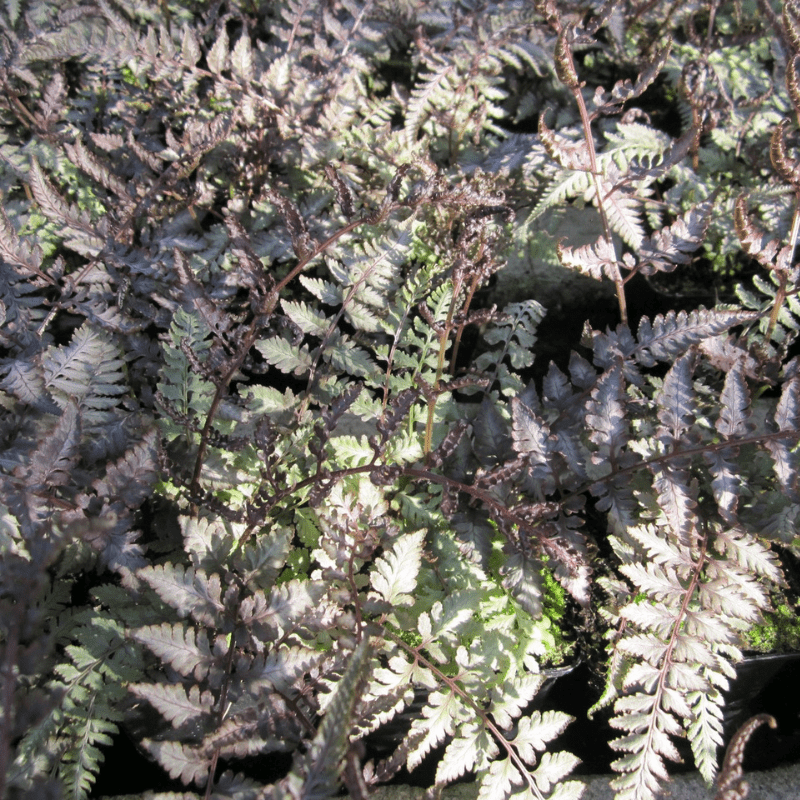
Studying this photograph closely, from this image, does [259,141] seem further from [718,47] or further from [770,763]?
[770,763]

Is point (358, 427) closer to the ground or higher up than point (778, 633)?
higher up

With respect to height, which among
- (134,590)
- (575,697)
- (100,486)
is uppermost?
(100,486)

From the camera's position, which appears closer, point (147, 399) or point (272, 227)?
point (147, 399)

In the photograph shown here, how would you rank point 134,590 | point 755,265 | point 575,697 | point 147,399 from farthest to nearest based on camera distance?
point 755,265 < point 575,697 < point 147,399 < point 134,590

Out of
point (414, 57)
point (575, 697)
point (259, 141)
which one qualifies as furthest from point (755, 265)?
point (259, 141)

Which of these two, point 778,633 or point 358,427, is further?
point 358,427

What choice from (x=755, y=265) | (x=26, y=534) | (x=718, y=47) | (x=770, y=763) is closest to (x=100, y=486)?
(x=26, y=534)

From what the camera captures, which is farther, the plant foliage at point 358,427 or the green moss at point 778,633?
the green moss at point 778,633

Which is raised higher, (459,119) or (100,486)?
(459,119)

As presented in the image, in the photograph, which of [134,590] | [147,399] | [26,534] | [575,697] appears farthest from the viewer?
[575,697]

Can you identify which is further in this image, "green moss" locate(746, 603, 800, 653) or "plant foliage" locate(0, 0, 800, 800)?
"green moss" locate(746, 603, 800, 653)
